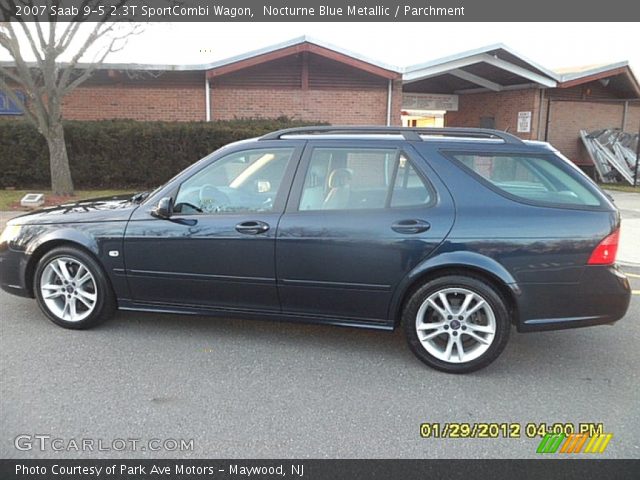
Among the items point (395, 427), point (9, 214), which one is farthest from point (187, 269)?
point (9, 214)

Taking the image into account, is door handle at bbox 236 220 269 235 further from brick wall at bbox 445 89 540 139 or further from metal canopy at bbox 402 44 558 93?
brick wall at bbox 445 89 540 139

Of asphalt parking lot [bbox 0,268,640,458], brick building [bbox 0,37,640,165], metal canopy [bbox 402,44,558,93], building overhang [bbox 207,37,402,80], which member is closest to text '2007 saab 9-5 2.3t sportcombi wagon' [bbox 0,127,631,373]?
asphalt parking lot [bbox 0,268,640,458]

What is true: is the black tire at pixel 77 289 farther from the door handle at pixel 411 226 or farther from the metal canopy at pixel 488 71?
the metal canopy at pixel 488 71

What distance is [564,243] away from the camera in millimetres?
3166

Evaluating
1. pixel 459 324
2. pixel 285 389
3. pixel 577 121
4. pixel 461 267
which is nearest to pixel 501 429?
pixel 459 324

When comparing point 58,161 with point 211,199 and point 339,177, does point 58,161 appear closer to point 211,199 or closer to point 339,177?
point 211,199

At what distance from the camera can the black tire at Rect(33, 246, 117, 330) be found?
12.6 feet

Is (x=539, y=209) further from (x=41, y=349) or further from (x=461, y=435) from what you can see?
(x=41, y=349)

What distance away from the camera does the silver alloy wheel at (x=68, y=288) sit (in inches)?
154

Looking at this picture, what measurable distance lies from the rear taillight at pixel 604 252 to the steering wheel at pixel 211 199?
260cm

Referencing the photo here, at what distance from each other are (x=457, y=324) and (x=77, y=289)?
299 centimetres

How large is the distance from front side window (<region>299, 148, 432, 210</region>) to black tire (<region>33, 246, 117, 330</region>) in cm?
176

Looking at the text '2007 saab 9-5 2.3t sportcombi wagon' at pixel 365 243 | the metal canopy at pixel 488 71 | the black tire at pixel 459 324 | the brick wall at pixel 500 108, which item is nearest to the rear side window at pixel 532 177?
the text '2007 saab 9-5 2.3t sportcombi wagon' at pixel 365 243

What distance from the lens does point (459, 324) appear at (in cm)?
332
